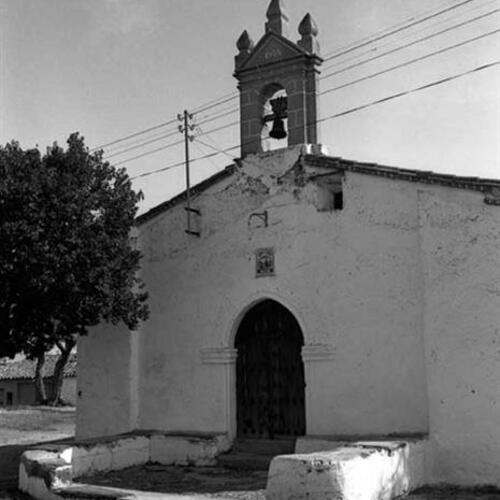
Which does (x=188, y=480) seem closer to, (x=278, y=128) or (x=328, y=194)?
(x=328, y=194)

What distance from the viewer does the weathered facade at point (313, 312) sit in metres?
9.14

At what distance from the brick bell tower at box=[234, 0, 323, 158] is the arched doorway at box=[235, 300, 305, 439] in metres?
2.70

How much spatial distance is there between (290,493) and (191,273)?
571 cm

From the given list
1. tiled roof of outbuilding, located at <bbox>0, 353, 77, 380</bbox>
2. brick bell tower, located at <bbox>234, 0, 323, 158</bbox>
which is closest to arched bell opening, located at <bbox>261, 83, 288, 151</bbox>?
brick bell tower, located at <bbox>234, 0, 323, 158</bbox>

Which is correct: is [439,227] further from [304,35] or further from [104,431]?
[104,431]

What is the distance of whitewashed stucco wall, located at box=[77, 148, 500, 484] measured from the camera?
358 inches

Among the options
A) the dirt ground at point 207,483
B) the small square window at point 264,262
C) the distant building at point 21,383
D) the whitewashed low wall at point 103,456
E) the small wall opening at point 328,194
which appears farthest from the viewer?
the distant building at point 21,383

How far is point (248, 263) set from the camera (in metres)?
11.5

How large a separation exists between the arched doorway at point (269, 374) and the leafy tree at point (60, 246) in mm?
1975

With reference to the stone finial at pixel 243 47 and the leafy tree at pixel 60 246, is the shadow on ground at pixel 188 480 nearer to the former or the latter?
the leafy tree at pixel 60 246

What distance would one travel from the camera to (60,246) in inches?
400

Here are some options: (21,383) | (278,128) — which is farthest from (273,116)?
(21,383)

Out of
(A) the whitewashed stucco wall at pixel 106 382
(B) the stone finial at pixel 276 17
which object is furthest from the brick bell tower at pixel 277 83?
(A) the whitewashed stucco wall at pixel 106 382

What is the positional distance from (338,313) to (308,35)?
4.31 metres
